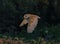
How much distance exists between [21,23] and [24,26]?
0.45ft

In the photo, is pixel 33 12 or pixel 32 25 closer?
pixel 32 25

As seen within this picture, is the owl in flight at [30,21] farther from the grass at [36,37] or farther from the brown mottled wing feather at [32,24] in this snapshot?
the grass at [36,37]

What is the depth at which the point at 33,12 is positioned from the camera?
35.9 ft

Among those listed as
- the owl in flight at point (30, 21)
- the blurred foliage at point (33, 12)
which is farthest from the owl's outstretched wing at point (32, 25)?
the blurred foliage at point (33, 12)

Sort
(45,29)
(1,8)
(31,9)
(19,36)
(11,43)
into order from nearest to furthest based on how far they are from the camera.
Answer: (11,43)
(19,36)
(45,29)
(1,8)
(31,9)

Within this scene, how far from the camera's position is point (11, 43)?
26.9ft

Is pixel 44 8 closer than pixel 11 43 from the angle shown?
No

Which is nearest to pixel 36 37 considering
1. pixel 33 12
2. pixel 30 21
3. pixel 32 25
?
pixel 32 25

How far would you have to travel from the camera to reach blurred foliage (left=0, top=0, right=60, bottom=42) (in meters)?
9.33

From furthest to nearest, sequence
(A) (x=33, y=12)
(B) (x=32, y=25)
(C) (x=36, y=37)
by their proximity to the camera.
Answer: (A) (x=33, y=12)
(B) (x=32, y=25)
(C) (x=36, y=37)

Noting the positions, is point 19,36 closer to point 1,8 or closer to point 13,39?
point 13,39

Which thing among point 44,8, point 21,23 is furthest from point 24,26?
point 44,8

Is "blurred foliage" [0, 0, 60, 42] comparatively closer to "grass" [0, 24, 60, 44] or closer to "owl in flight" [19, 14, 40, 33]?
"grass" [0, 24, 60, 44]

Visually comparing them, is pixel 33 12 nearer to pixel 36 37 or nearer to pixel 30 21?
pixel 30 21
